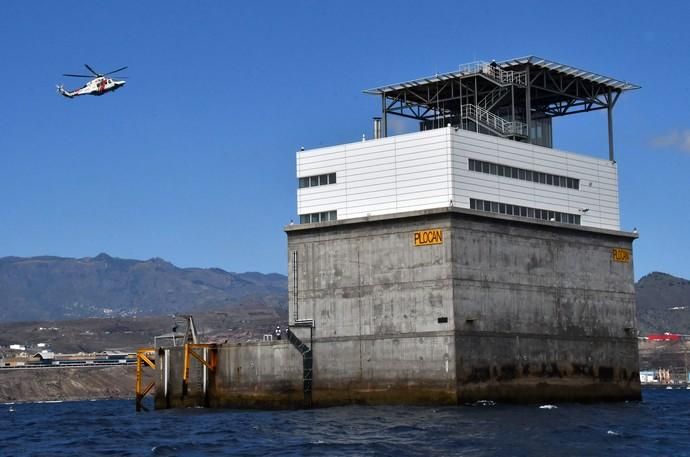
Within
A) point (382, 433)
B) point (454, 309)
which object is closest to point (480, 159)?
point (454, 309)

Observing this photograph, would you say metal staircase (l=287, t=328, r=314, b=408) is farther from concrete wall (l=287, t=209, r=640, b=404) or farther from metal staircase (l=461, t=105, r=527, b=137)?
metal staircase (l=461, t=105, r=527, b=137)

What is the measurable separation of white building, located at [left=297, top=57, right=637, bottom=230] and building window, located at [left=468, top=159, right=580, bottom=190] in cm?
8

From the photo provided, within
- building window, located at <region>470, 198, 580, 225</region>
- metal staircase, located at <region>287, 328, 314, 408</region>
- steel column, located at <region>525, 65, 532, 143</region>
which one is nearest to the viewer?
building window, located at <region>470, 198, 580, 225</region>

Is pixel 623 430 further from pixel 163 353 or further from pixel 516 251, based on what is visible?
pixel 163 353

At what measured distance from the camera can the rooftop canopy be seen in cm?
11112

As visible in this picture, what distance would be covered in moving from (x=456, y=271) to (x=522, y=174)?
42.0ft

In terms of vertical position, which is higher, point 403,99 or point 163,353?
point 403,99

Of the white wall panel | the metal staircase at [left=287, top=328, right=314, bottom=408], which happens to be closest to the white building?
the white wall panel

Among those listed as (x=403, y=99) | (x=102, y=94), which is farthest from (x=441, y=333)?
(x=102, y=94)

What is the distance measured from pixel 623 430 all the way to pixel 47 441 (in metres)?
37.4

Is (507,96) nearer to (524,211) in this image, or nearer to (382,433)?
(524,211)

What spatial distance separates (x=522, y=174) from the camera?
352 feet

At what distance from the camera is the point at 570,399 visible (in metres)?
107

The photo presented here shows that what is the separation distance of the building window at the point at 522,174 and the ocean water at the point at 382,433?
61.8ft
